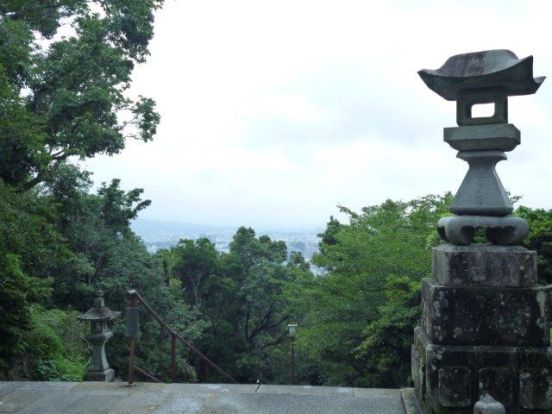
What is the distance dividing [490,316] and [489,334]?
0.43 feet

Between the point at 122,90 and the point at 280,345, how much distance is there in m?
18.7

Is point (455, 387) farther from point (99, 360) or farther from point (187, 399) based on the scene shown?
point (99, 360)

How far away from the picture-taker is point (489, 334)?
372 cm

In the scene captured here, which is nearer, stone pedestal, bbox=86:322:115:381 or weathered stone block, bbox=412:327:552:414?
weathered stone block, bbox=412:327:552:414

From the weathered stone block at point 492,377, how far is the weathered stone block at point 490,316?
7 centimetres

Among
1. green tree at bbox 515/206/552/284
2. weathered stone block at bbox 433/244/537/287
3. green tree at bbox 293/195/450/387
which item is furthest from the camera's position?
green tree at bbox 293/195/450/387

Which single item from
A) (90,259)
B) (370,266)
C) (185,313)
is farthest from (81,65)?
(185,313)

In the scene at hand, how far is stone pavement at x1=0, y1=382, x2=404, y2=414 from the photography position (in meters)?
4.62

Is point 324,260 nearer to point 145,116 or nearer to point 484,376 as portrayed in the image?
point 145,116

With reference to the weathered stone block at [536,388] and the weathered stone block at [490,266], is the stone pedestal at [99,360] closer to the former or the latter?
the weathered stone block at [490,266]

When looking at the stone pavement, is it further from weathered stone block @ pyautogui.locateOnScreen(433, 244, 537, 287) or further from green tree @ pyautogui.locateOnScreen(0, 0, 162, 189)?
green tree @ pyautogui.locateOnScreen(0, 0, 162, 189)

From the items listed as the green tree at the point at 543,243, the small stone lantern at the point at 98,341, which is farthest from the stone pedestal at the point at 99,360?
the green tree at the point at 543,243

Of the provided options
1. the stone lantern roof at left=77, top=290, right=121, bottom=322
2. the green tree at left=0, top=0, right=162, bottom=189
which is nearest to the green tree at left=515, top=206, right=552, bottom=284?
the stone lantern roof at left=77, top=290, right=121, bottom=322

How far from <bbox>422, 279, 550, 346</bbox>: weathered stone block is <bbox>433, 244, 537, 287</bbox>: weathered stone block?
0.18 ft
